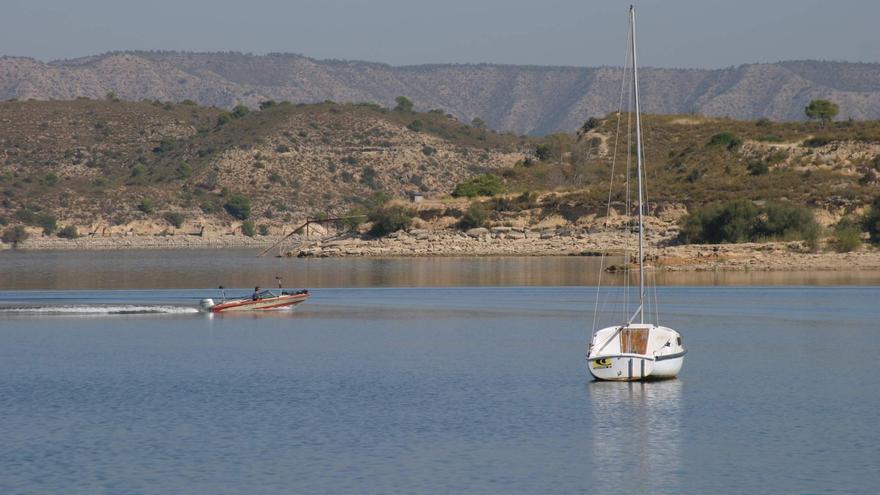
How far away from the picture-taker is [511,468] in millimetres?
21984

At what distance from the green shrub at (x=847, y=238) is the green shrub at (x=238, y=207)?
87.8 meters

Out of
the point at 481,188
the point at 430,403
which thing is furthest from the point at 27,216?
the point at 430,403

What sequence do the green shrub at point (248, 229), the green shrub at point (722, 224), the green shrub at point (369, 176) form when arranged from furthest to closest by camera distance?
the green shrub at point (369, 176), the green shrub at point (248, 229), the green shrub at point (722, 224)

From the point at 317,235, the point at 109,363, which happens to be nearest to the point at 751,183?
the point at 317,235

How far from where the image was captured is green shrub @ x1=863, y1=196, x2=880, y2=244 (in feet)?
262

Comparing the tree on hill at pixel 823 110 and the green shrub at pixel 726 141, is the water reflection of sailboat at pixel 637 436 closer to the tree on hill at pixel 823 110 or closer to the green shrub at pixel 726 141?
the green shrub at pixel 726 141

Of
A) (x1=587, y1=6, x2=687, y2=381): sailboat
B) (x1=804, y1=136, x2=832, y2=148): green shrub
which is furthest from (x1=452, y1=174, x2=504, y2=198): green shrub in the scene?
(x1=587, y1=6, x2=687, y2=381): sailboat

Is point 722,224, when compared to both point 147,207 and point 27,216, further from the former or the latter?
point 27,216

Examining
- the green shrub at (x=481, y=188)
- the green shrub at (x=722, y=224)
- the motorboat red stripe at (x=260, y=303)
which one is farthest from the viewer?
the green shrub at (x=481, y=188)

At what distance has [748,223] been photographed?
82250mm

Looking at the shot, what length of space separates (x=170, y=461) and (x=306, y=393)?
306 inches

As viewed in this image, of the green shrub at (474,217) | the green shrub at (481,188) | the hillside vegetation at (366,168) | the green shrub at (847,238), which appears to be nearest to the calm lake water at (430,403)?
the green shrub at (847,238)

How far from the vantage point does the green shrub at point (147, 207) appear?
503 feet

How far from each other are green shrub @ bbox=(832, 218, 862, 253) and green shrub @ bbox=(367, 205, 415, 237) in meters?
35.1
